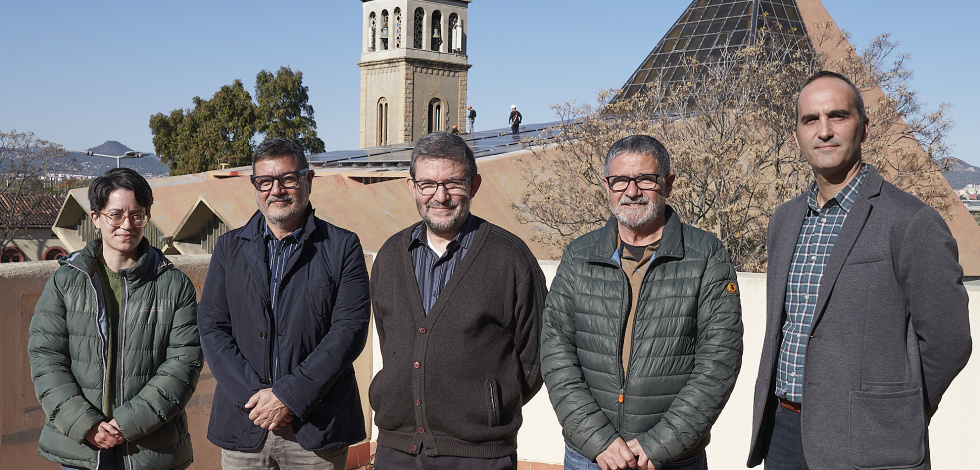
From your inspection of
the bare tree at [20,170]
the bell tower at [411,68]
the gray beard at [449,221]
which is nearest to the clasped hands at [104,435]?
the gray beard at [449,221]

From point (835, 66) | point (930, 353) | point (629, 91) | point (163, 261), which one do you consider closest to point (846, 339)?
point (930, 353)

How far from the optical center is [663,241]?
305 centimetres

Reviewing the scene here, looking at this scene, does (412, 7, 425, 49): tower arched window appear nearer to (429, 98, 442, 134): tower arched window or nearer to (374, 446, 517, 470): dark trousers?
(429, 98, 442, 134): tower arched window

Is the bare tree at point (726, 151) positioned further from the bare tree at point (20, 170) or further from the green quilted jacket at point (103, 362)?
the bare tree at point (20, 170)

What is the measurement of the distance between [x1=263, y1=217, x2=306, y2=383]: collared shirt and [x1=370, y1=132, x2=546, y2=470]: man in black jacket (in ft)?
1.25

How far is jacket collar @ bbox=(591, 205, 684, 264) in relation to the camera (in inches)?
119

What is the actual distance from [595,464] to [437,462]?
572 mm

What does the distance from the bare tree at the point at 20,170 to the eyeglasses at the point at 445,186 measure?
1669 inches

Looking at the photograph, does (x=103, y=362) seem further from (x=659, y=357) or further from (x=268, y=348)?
(x=659, y=357)

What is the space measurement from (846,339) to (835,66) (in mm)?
17566

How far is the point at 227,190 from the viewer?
56.1ft

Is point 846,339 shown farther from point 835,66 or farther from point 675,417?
point 835,66

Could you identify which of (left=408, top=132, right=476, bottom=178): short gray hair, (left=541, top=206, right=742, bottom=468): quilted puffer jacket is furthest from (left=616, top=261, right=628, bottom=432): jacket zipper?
(left=408, top=132, right=476, bottom=178): short gray hair

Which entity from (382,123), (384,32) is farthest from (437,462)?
(384,32)
